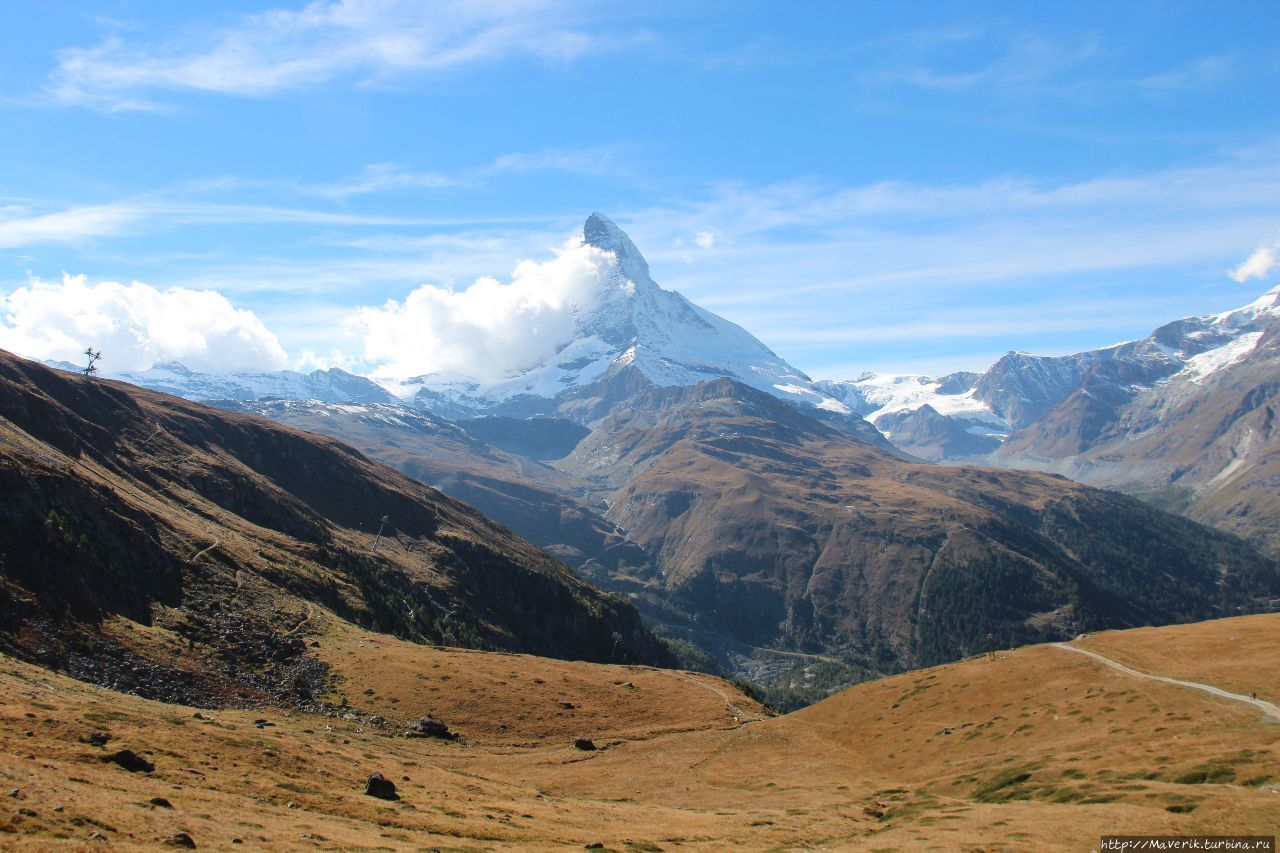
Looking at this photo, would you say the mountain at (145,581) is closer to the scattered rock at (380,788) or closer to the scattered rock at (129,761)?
the scattered rock at (129,761)

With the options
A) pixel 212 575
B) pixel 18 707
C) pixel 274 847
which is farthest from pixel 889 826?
pixel 212 575

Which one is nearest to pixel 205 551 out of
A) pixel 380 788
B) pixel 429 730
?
pixel 429 730

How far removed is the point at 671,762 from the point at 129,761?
55732 millimetres

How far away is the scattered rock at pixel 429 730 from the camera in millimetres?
88812

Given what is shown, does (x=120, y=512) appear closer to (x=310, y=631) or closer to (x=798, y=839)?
(x=310, y=631)

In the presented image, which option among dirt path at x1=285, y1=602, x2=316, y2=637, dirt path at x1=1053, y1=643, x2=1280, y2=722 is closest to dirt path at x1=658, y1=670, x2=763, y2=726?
dirt path at x1=1053, y1=643, x2=1280, y2=722

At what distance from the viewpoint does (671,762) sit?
8794 centimetres

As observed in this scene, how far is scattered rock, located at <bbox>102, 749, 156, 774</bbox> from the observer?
4556cm

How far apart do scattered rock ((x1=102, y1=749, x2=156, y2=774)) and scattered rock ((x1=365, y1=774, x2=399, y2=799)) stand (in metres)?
13.2

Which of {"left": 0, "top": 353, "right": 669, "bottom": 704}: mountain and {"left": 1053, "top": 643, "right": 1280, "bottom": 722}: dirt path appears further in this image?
{"left": 0, "top": 353, "right": 669, "bottom": 704}: mountain

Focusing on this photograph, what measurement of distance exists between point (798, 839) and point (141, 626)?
80.2m

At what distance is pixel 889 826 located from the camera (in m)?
58.0

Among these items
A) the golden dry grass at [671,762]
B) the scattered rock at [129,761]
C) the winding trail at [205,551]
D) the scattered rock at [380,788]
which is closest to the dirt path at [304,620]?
the golden dry grass at [671,762]

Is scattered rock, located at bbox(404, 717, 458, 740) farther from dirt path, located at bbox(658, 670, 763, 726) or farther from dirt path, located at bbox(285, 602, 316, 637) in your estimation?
dirt path, located at bbox(658, 670, 763, 726)
